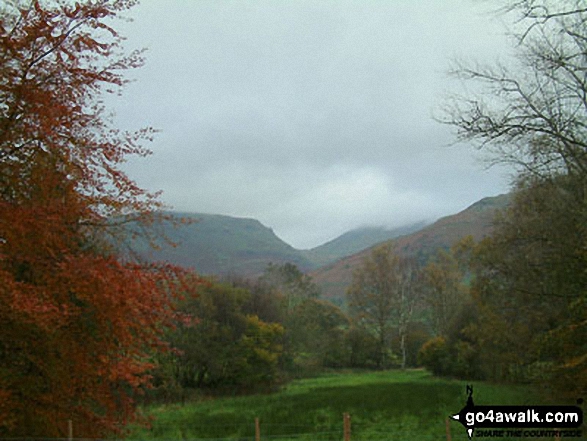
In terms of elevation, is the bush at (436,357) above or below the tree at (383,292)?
below

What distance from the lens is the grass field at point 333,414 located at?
70.4 ft

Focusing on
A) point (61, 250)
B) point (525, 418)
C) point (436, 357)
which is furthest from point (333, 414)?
point (436, 357)

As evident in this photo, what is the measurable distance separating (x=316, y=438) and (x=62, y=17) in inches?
613

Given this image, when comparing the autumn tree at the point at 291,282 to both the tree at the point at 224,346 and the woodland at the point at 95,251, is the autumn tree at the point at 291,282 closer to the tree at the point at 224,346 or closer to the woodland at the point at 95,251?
the tree at the point at 224,346

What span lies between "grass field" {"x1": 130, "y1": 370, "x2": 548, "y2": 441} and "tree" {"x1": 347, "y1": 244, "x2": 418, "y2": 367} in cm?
3170

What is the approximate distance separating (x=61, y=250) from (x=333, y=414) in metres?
21.8

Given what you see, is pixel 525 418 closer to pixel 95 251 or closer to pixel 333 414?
pixel 95 251

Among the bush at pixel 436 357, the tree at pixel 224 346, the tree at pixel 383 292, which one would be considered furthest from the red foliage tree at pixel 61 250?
the tree at pixel 383 292

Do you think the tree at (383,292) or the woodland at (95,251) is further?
the tree at (383,292)

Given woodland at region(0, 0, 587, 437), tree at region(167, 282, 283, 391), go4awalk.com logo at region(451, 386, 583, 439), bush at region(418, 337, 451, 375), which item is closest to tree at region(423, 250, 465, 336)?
bush at region(418, 337, 451, 375)

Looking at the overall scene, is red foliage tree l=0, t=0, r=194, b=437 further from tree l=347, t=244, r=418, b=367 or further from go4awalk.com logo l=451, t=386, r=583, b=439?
tree l=347, t=244, r=418, b=367

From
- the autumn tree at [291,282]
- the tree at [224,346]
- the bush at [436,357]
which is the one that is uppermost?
the autumn tree at [291,282]

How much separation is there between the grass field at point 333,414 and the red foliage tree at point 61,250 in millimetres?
10848

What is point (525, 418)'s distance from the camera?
11.1 meters
